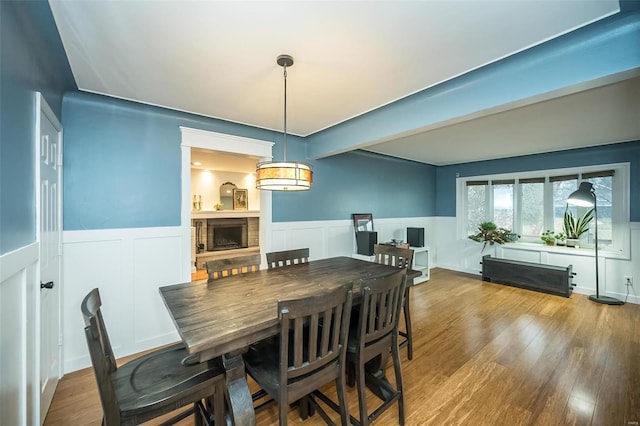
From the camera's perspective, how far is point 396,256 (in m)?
2.80

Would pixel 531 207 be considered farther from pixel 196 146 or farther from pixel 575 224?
pixel 196 146

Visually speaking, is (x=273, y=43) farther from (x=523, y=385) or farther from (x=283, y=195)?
(x=523, y=385)

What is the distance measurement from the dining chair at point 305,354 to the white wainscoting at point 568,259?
15.9 feet

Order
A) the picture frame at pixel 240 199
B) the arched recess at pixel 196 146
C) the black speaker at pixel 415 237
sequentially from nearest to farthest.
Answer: the arched recess at pixel 196 146 → the black speaker at pixel 415 237 → the picture frame at pixel 240 199

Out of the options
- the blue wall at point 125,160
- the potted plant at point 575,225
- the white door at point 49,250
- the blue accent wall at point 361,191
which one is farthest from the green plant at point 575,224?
the white door at point 49,250

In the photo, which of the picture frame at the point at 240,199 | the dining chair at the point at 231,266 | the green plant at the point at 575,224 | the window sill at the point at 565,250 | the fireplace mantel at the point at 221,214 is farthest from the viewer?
the picture frame at the point at 240,199

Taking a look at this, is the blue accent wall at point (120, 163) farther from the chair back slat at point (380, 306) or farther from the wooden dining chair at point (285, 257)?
the chair back slat at point (380, 306)

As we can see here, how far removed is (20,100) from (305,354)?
1.99 metres

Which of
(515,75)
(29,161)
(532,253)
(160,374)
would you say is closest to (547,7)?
(515,75)

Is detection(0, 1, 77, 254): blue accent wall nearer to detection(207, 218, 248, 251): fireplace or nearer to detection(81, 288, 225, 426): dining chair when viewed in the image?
detection(81, 288, 225, 426): dining chair

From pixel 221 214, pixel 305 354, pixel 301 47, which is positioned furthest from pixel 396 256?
pixel 221 214

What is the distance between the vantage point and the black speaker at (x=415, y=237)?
5.01 metres

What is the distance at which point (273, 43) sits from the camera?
1628mm

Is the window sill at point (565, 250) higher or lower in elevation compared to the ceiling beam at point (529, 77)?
lower
